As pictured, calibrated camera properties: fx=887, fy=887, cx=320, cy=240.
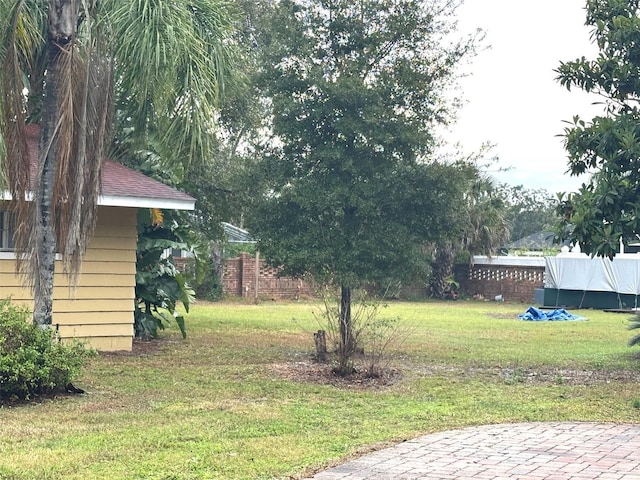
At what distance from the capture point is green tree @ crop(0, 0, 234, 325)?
946 centimetres

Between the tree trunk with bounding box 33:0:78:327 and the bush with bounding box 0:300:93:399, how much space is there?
0.34 m

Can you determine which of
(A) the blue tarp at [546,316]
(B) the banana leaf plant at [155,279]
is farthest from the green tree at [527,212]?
(B) the banana leaf plant at [155,279]

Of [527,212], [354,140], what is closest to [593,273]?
[354,140]

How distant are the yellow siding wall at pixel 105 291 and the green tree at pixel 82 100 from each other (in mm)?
3975

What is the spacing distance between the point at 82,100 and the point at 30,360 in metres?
2.82

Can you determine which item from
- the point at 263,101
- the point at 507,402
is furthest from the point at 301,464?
the point at 263,101

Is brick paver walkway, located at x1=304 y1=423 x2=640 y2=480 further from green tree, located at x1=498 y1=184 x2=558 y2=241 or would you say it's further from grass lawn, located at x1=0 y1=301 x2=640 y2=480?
green tree, located at x1=498 y1=184 x2=558 y2=241

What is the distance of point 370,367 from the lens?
11766 millimetres

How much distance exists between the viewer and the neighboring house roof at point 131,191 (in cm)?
1314

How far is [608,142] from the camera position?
1163 cm

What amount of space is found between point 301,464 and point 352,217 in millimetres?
8155

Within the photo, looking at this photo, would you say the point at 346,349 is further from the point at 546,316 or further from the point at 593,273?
the point at 593,273

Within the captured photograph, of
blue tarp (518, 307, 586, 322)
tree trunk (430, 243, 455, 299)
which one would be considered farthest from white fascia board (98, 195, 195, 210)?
tree trunk (430, 243, 455, 299)

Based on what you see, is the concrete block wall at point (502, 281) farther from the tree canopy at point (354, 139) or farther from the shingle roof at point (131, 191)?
the shingle roof at point (131, 191)
